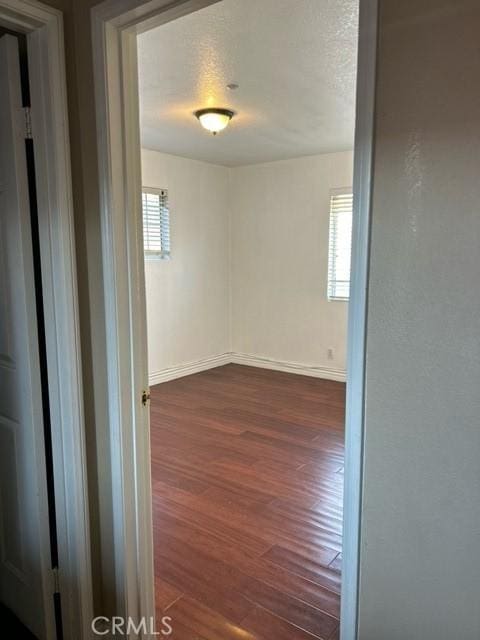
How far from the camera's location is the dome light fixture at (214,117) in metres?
3.31

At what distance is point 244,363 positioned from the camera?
6062mm

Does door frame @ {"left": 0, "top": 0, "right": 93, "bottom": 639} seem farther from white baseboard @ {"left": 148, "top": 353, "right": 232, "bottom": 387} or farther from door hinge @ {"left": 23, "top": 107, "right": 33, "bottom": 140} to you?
white baseboard @ {"left": 148, "top": 353, "right": 232, "bottom": 387}

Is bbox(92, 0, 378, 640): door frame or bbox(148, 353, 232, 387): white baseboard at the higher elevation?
bbox(92, 0, 378, 640): door frame

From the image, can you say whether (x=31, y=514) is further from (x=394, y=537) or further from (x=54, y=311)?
(x=394, y=537)

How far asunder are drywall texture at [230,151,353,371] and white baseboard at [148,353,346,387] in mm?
61

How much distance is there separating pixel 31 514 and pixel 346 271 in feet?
13.6

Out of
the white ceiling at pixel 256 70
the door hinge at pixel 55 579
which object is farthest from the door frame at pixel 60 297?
the white ceiling at pixel 256 70

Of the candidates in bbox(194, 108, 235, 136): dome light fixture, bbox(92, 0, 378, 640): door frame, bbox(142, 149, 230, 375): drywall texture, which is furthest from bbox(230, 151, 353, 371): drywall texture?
bbox(92, 0, 378, 640): door frame

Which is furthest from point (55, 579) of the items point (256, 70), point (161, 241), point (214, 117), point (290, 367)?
point (290, 367)

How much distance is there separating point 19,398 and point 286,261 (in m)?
4.23

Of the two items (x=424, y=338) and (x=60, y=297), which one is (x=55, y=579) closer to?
(x=60, y=297)

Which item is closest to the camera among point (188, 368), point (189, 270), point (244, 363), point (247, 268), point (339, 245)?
point (339, 245)

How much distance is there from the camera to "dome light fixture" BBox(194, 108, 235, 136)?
130 inches

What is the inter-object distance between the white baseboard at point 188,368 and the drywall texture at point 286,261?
0.29m
